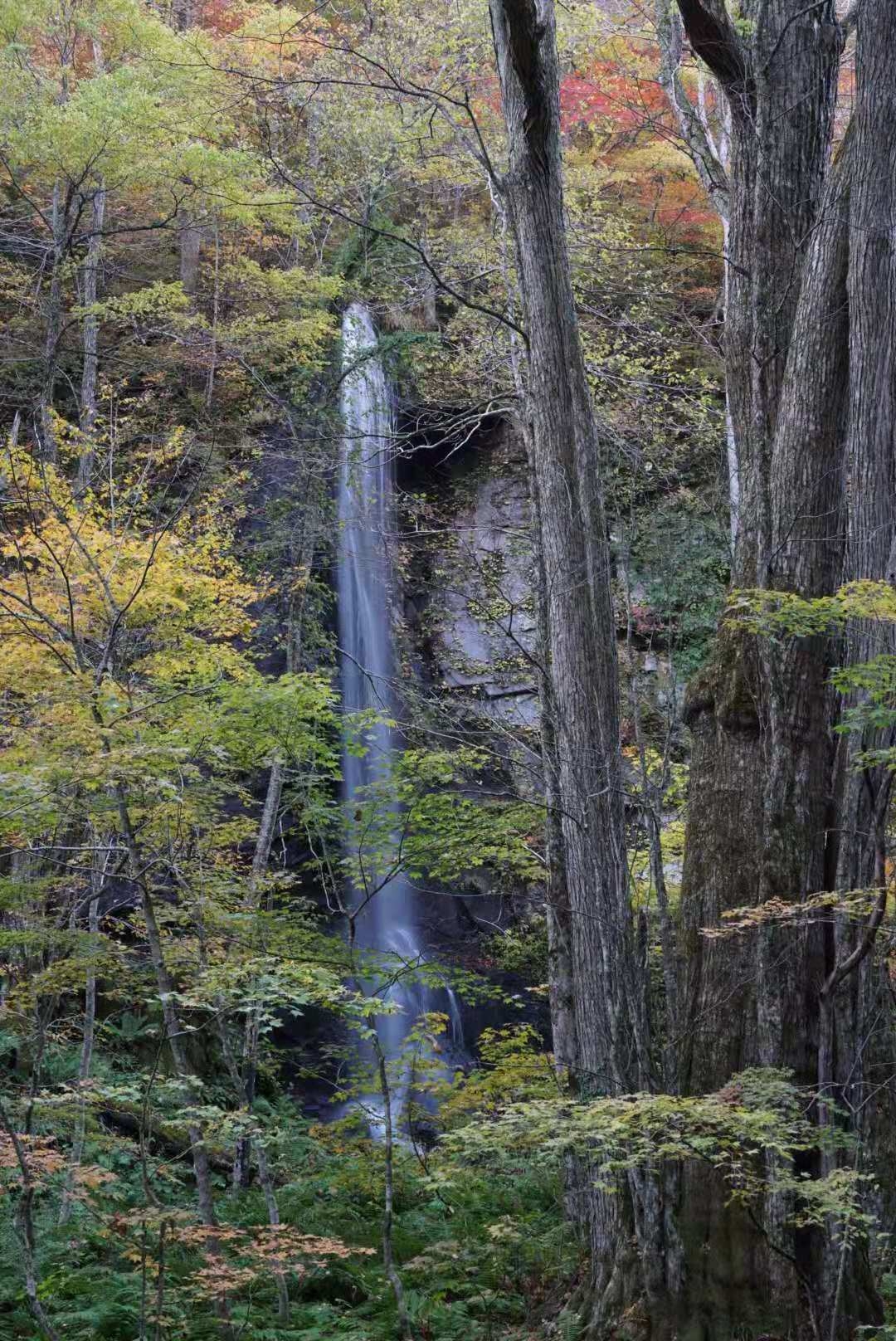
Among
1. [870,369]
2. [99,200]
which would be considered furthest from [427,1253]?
[99,200]

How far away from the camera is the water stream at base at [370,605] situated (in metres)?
13.6

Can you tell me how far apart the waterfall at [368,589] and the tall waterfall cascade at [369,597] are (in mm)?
13

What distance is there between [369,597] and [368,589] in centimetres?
12

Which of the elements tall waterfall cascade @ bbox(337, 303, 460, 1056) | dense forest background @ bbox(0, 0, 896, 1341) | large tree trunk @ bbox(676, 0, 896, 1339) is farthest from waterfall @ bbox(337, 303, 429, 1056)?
large tree trunk @ bbox(676, 0, 896, 1339)

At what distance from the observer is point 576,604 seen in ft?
20.0

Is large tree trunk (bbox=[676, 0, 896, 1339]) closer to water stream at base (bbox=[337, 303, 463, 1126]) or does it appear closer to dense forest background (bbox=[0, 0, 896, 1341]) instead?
dense forest background (bbox=[0, 0, 896, 1341])

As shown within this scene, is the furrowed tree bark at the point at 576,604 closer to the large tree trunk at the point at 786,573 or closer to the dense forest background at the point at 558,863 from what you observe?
the dense forest background at the point at 558,863

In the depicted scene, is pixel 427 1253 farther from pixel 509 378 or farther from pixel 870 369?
pixel 509 378

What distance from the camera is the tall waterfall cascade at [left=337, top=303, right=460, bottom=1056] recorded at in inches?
544

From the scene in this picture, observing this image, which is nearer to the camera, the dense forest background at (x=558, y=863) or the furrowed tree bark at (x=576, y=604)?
the dense forest background at (x=558, y=863)

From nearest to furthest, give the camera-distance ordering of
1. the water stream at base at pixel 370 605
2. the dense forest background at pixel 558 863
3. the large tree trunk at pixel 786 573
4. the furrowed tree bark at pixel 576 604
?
the dense forest background at pixel 558 863 < the large tree trunk at pixel 786 573 < the furrowed tree bark at pixel 576 604 < the water stream at base at pixel 370 605

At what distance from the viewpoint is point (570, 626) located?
6.11 metres

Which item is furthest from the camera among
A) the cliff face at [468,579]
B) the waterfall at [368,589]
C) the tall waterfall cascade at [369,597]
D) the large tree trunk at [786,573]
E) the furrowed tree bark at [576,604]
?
the cliff face at [468,579]

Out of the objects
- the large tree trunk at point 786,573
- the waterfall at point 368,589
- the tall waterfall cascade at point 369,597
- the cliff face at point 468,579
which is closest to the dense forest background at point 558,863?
the large tree trunk at point 786,573
